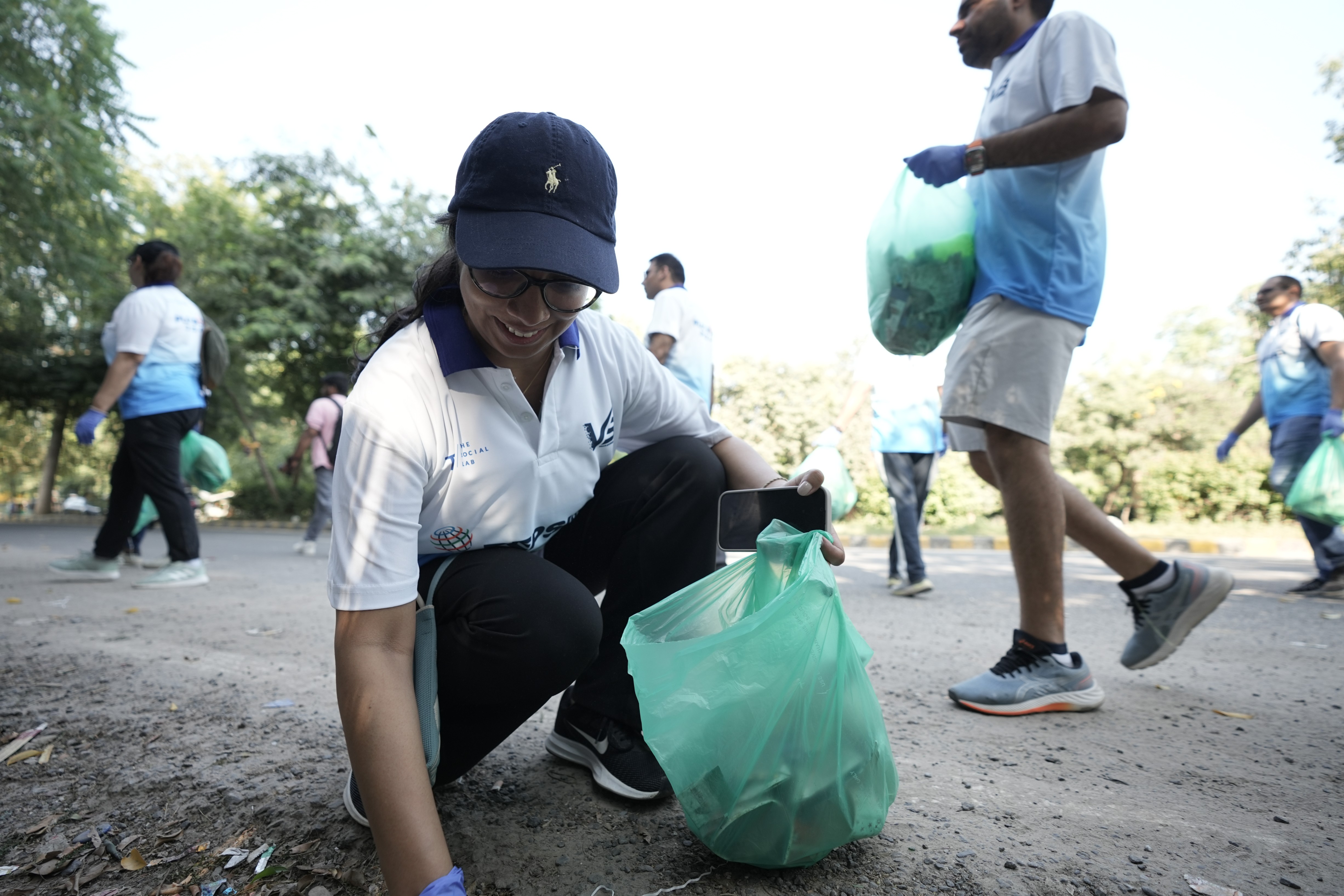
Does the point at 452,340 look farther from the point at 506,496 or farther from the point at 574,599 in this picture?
the point at 574,599

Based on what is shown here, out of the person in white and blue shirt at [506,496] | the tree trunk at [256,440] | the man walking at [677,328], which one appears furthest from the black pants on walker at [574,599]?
the tree trunk at [256,440]

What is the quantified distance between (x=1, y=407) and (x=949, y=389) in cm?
2200

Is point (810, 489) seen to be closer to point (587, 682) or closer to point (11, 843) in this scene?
point (587, 682)

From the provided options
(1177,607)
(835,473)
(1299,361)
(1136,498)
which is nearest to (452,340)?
(1177,607)

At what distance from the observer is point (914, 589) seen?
15.9ft

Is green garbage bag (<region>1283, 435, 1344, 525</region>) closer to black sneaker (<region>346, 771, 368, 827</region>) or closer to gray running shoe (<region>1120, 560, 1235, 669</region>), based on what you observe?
gray running shoe (<region>1120, 560, 1235, 669</region>)

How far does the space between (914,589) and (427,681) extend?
403 centimetres

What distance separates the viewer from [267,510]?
49.1 ft

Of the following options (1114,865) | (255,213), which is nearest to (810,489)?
(1114,865)

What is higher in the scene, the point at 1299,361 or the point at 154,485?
the point at 1299,361

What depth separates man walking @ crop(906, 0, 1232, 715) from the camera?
2150mm

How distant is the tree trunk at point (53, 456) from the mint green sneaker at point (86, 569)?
44.5ft

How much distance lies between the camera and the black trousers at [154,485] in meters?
4.32

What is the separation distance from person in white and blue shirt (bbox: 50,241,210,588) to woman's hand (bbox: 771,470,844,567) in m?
4.06
